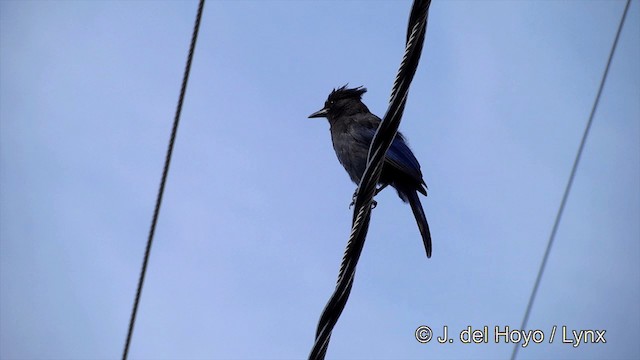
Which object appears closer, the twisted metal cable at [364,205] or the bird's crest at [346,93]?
the twisted metal cable at [364,205]

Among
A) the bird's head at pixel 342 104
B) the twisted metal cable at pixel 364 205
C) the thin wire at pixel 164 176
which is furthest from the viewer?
the bird's head at pixel 342 104

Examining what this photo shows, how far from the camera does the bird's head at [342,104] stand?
196 inches

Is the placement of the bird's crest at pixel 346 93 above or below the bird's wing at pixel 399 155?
above

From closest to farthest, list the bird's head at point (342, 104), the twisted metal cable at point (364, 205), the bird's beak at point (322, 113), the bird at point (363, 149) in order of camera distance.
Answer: the twisted metal cable at point (364, 205) → the bird at point (363, 149) → the bird's head at point (342, 104) → the bird's beak at point (322, 113)

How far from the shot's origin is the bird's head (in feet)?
16.3

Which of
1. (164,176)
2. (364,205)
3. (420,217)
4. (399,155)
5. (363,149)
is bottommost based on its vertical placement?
(364,205)

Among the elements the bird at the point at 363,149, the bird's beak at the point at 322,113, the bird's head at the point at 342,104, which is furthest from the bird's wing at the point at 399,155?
the bird's beak at the point at 322,113

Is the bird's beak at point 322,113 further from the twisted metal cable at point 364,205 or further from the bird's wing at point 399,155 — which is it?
the twisted metal cable at point 364,205

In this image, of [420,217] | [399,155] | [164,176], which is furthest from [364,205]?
[399,155]

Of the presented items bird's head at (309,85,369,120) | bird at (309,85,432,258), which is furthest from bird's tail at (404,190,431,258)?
bird's head at (309,85,369,120)

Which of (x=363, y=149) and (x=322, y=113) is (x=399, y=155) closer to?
(x=363, y=149)

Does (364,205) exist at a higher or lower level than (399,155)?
lower

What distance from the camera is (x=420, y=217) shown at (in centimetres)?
365

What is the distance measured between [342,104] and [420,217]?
169cm
